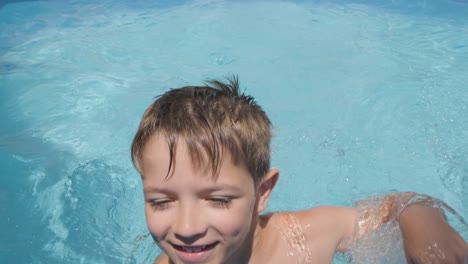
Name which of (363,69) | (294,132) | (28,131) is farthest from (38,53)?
(363,69)

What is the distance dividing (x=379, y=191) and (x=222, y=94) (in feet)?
6.09

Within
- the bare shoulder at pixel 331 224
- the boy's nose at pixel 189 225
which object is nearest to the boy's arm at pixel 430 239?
the bare shoulder at pixel 331 224

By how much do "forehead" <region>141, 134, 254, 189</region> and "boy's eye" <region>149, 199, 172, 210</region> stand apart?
0.23ft

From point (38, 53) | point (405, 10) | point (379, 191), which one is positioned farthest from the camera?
point (405, 10)

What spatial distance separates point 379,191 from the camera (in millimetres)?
3279

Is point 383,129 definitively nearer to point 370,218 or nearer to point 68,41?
point 370,218

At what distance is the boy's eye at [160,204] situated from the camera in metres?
1.58

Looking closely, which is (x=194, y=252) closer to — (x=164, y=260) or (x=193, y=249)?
(x=193, y=249)

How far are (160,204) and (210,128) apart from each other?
0.98ft

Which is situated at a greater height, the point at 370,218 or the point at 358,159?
the point at 370,218

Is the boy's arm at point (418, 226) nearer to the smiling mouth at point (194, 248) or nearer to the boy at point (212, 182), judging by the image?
the boy at point (212, 182)

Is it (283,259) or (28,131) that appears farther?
(28,131)

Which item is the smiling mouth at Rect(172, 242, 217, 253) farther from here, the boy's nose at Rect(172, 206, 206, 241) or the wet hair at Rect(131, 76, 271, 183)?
the wet hair at Rect(131, 76, 271, 183)

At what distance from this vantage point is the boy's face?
1546 mm
